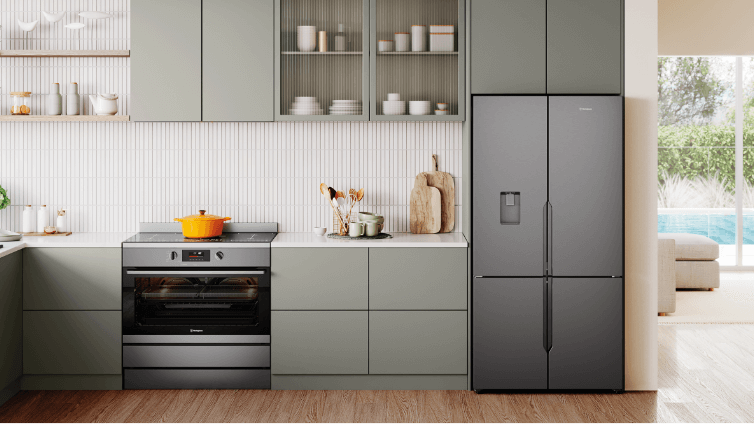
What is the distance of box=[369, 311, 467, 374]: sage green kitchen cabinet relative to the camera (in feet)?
9.95

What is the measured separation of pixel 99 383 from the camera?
10.1 ft

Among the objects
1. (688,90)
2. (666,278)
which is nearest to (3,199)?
(666,278)

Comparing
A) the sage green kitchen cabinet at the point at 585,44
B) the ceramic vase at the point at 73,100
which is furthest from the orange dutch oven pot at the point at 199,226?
the sage green kitchen cabinet at the point at 585,44

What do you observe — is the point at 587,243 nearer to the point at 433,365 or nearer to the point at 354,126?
the point at 433,365

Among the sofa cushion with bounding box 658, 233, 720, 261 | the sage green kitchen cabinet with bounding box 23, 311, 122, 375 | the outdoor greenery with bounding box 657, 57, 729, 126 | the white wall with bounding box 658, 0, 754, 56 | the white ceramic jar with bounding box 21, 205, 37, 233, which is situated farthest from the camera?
the outdoor greenery with bounding box 657, 57, 729, 126

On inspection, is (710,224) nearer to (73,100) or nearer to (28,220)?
(73,100)

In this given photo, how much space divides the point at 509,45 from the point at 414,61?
53cm

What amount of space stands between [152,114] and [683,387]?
3.22 m

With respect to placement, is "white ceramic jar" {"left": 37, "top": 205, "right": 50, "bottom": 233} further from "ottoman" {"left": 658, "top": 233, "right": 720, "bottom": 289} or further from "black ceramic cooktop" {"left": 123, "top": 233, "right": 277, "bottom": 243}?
"ottoman" {"left": 658, "top": 233, "right": 720, "bottom": 289}

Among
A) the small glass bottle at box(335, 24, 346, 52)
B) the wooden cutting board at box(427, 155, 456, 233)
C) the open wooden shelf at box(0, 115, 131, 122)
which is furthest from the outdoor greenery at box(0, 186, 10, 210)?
the wooden cutting board at box(427, 155, 456, 233)

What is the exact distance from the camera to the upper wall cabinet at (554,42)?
2969 mm

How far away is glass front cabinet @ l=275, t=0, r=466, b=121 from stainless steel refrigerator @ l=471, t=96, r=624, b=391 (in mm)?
410

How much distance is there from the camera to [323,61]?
3230 mm

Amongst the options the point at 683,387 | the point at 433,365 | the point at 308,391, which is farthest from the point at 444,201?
the point at 683,387
